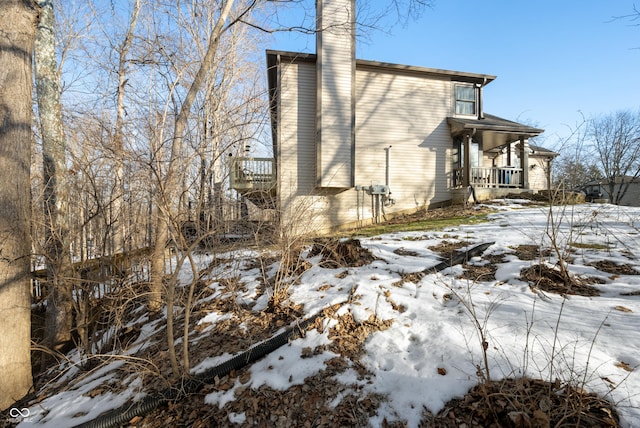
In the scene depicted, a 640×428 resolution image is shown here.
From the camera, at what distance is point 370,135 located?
37.8 feet

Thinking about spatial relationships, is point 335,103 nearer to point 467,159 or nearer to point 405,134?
point 405,134

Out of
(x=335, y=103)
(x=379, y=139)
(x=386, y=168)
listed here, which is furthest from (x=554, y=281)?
A: (x=379, y=139)

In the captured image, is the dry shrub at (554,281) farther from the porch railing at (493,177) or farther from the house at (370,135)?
the porch railing at (493,177)

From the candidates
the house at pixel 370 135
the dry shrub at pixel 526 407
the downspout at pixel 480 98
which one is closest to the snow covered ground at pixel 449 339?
the dry shrub at pixel 526 407

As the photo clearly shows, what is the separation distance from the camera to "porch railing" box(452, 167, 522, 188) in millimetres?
11727

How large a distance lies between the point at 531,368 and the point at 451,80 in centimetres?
1333

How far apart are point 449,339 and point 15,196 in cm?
473

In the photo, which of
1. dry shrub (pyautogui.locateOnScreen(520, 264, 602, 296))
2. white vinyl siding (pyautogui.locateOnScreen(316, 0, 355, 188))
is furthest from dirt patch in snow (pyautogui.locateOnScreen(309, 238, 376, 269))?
white vinyl siding (pyautogui.locateOnScreen(316, 0, 355, 188))

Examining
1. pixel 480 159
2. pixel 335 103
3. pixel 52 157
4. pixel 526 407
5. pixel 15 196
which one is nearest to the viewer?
pixel 526 407

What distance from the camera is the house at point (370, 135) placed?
1034 centimetres

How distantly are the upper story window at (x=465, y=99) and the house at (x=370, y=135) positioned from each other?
4 centimetres

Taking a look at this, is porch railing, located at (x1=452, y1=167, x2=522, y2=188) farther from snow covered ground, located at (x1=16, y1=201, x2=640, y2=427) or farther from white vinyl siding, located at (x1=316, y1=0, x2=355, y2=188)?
snow covered ground, located at (x1=16, y1=201, x2=640, y2=427)

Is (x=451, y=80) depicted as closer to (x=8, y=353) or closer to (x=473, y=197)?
(x=473, y=197)

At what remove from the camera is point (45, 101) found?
14.3 ft
